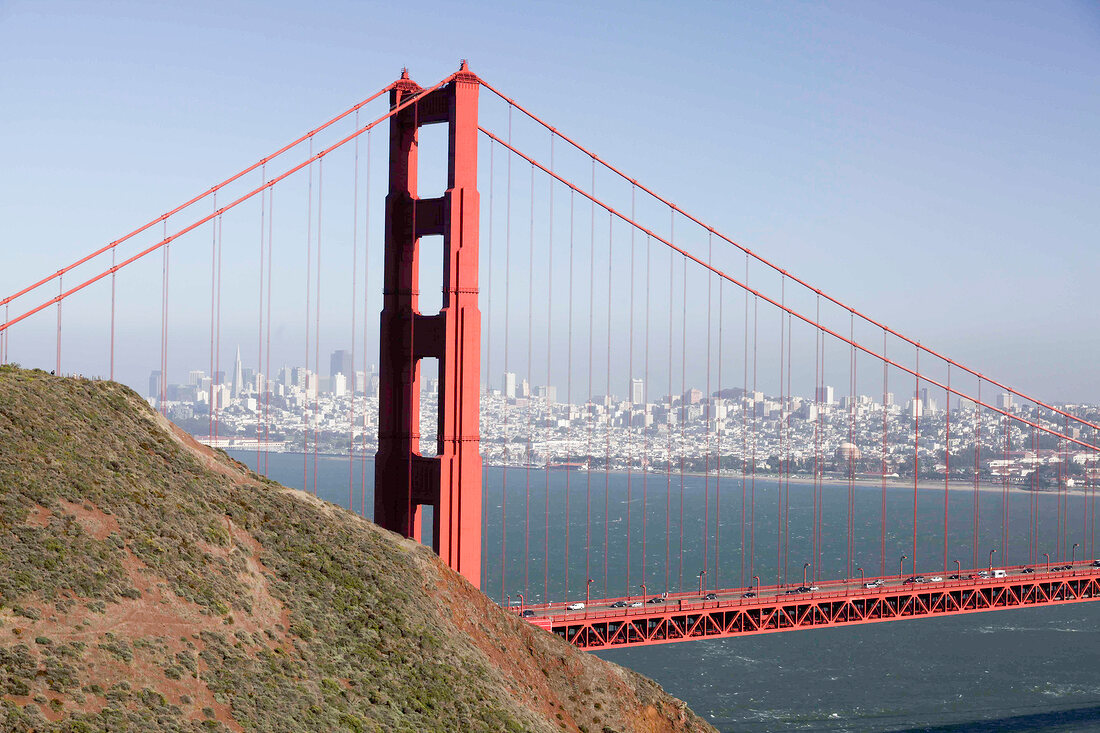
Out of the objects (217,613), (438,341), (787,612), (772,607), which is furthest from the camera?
(787,612)

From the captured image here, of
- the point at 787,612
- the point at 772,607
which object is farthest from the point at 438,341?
the point at 787,612

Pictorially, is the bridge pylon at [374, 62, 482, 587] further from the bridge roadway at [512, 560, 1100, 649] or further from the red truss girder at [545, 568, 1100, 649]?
the red truss girder at [545, 568, 1100, 649]

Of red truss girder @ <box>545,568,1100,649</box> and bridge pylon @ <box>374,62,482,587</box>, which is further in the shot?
red truss girder @ <box>545,568,1100,649</box>

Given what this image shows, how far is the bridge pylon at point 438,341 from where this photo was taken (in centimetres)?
3203

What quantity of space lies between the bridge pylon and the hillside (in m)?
2.92

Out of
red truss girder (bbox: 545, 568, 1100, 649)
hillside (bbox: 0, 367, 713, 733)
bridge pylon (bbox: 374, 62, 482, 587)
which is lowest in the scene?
red truss girder (bbox: 545, 568, 1100, 649)

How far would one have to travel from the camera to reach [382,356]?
3291 cm

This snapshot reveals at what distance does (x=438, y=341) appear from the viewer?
32.3 m

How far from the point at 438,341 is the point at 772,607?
1659 centimetres

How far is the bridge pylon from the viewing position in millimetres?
32031

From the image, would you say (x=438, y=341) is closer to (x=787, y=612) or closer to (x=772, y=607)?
(x=772, y=607)

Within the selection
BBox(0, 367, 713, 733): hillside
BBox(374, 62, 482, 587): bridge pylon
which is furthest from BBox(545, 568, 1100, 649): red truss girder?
BBox(0, 367, 713, 733): hillside

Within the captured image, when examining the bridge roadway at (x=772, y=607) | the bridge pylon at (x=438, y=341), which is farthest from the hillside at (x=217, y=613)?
the bridge roadway at (x=772, y=607)

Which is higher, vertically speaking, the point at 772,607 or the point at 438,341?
the point at 438,341
